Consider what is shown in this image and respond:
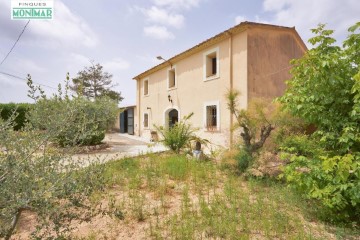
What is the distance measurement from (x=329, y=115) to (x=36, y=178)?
5045 mm

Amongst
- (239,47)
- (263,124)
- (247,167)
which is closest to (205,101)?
(239,47)

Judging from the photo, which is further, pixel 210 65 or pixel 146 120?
pixel 146 120

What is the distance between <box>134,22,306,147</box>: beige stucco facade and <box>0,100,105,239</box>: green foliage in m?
7.74

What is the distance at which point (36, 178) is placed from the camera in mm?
2586

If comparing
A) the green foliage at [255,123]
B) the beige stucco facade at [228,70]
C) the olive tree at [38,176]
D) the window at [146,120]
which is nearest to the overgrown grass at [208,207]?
the olive tree at [38,176]

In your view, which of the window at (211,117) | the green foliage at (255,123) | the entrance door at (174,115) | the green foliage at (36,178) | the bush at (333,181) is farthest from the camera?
the entrance door at (174,115)

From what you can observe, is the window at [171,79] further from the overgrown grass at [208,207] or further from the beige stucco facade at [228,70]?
the overgrown grass at [208,207]

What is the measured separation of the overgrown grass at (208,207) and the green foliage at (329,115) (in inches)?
22.0

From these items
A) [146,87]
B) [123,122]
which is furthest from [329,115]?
[123,122]

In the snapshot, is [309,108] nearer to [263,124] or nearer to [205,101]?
[263,124]

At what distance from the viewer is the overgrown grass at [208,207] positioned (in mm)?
3883

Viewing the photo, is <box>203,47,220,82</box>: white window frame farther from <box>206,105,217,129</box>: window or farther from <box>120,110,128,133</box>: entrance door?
<box>120,110,128,133</box>: entrance door

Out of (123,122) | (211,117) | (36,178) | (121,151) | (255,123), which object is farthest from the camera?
(123,122)

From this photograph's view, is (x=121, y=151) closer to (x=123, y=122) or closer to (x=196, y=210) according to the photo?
(x=196, y=210)
